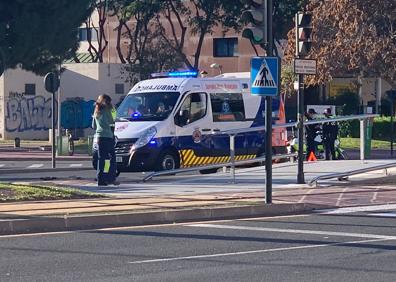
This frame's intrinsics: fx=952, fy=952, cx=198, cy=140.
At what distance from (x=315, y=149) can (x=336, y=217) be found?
13.7m

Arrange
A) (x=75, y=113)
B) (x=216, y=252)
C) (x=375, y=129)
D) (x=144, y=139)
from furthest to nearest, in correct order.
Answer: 1. (x=75, y=113)
2. (x=375, y=129)
3. (x=144, y=139)
4. (x=216, y=252)

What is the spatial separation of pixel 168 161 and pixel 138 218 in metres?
9.81

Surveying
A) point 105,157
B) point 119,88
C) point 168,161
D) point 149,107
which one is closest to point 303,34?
point 105,157

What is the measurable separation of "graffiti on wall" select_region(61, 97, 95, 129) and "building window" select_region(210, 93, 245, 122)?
24.2 meters

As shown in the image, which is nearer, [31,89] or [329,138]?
[329,138]

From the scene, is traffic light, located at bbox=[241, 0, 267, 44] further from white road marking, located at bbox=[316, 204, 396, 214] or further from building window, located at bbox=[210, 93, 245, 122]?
building window, located at bbox=[210, 93, 245, 122]

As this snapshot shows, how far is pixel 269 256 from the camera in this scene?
1171cm

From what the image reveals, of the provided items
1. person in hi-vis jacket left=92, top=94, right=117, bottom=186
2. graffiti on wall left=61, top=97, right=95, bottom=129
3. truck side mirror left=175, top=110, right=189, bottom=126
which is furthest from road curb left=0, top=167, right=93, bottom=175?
graffiti on wall left=61, top=97, right=95, bottom=129

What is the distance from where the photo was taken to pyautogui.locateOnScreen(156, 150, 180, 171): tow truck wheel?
24312mm

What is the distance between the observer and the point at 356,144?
42.9 m

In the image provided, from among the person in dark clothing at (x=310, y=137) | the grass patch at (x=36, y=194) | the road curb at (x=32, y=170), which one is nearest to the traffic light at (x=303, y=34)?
the grass patch at (x=36, y=194)

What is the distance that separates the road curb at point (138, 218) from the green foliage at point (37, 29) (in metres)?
11.4

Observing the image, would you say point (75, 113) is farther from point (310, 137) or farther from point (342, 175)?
point (342, 175)

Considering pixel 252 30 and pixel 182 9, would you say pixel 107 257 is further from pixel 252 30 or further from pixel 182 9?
pixel 182 9
